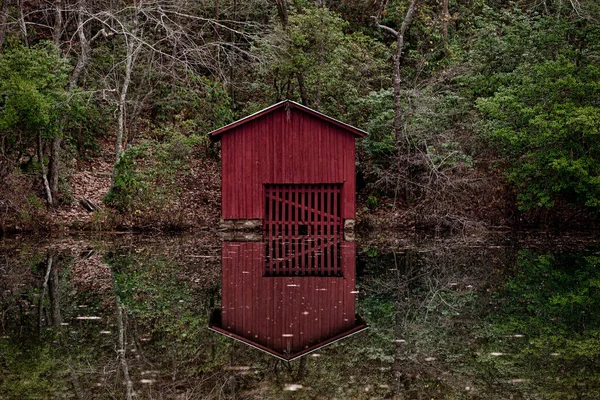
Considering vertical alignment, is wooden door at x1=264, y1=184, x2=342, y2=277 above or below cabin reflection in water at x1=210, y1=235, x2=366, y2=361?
above

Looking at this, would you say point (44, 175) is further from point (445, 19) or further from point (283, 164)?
point (445, 19)

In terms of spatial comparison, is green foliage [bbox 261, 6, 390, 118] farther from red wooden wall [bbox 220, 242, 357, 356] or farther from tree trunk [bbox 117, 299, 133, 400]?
tree trunk [bbox 117, 299, 133, 400]

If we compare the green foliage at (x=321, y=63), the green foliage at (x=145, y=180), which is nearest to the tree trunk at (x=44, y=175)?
the green foliage at (x=145, y=180)

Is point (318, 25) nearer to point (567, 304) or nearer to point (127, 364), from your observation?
point (567, 304)

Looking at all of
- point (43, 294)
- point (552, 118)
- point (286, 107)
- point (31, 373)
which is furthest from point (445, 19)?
point (31, 373)

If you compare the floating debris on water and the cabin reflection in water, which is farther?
the cabin reflection in water

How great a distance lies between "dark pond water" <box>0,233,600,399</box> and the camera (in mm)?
7414

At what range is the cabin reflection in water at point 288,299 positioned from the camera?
929cm

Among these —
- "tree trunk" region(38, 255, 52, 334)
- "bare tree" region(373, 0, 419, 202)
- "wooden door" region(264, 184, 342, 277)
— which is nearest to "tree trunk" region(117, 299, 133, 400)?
"tree trunk" region(38, 255, 52, 334)

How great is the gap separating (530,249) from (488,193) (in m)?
7.79

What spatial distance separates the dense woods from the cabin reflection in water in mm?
7290

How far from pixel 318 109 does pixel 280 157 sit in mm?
4810

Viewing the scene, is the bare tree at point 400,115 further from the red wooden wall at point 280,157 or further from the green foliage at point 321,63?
the red wooden wall at point 280,157

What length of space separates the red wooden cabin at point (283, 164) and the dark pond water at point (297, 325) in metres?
6.05
